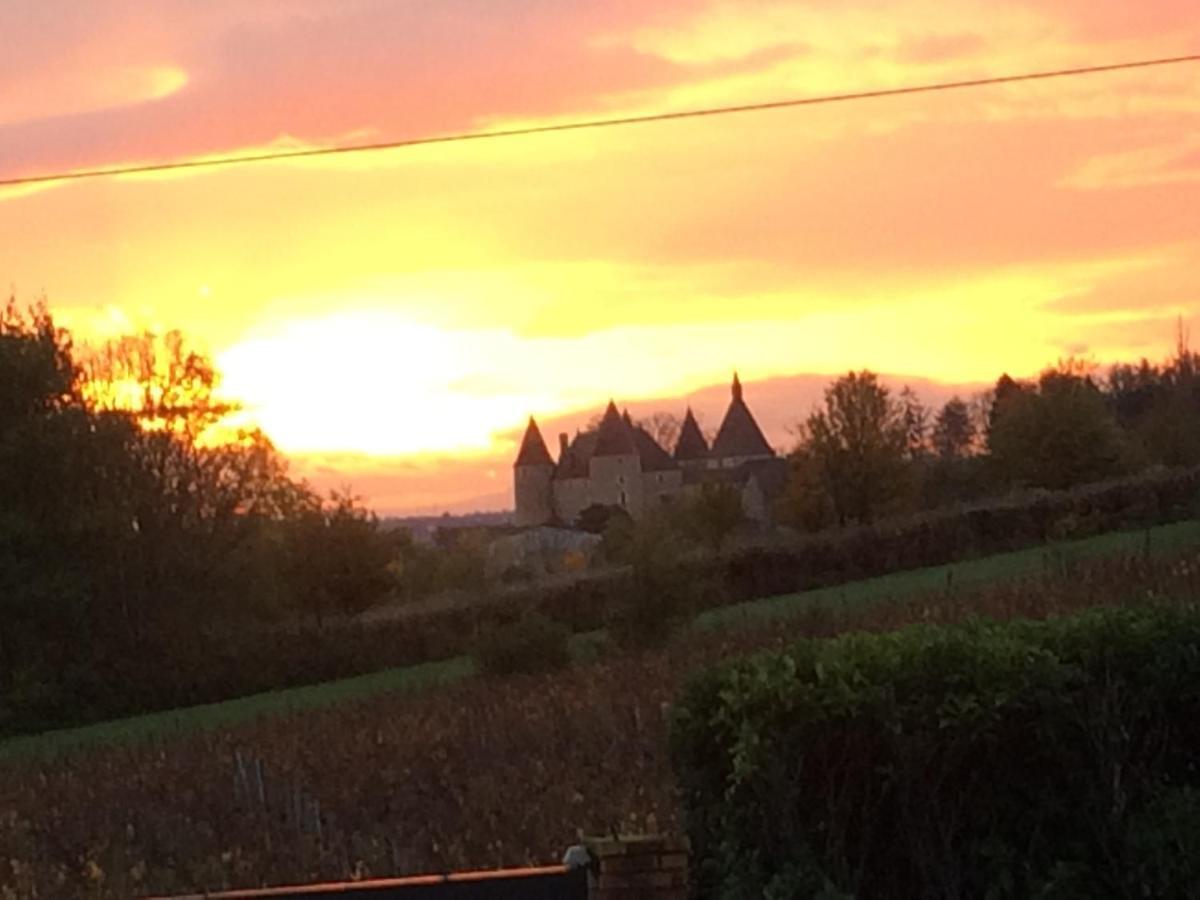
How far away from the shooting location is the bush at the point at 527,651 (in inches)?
947

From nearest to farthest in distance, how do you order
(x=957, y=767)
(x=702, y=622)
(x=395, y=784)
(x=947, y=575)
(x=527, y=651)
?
1. (x=957, y=767)
2. (x=395, y=784)
3. (x=527, y=651)
4. (x=702, y=622)
5. (x=947, y=575)

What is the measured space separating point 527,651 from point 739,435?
113 metres

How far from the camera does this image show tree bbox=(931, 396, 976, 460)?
277 feet

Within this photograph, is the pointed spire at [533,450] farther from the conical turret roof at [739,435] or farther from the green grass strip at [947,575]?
the green grass strip at [947,575]

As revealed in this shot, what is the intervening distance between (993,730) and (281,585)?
139 feet

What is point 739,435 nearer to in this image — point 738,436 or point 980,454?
point 738,436

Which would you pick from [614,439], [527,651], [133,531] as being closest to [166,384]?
[133,531]

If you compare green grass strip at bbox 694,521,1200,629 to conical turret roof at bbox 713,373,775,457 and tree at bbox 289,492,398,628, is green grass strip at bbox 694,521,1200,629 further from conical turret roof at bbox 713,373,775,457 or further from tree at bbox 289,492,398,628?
conical turret roof at bbox 713,373,775,457

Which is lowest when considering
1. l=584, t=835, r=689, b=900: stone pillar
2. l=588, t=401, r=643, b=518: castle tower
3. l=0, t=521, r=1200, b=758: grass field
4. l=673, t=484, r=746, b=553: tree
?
l=0, t=521, r=1200, b=758: grass field

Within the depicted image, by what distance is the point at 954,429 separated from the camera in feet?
295

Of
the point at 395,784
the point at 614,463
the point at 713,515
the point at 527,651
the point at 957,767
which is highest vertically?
the point at 614,463

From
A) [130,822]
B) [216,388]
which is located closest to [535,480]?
[216,388]

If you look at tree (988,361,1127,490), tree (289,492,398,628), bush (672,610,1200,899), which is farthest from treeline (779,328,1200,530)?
bush (672,610,1200,899)

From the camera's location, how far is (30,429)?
1858 inches
